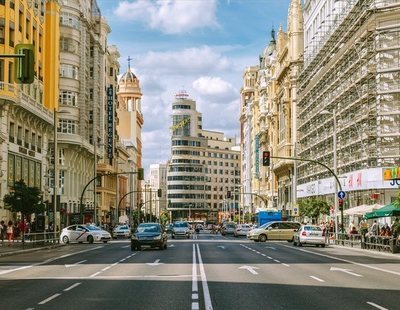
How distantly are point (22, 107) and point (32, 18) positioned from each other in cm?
998

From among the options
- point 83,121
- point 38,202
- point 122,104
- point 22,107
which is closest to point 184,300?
point 38,202

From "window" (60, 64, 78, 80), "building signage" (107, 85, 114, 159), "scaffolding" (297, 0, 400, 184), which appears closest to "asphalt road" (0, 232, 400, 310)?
"scaffolding" (297, 0, 400, 184)

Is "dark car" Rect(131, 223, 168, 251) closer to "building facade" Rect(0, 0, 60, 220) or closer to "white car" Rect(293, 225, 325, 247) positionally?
"white car" Rect(293, 225, 325, 247)

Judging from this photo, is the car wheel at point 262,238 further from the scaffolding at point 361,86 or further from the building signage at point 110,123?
the building signage at point 110,123

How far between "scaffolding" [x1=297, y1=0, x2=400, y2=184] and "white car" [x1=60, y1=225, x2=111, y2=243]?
2267 cm

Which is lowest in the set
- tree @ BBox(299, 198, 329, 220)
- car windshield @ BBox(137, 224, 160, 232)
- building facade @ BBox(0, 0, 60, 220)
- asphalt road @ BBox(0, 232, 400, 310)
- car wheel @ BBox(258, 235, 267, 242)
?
car wheel @ BBox(258, 235, 267, 242)

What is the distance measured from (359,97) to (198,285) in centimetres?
4758

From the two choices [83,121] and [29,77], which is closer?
[29,77]

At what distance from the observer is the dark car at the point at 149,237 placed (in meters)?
40.7

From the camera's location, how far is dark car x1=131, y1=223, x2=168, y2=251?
133 feet

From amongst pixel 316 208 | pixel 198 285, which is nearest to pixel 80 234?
pixel 316 208

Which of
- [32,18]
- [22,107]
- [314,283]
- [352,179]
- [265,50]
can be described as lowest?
[314,283]

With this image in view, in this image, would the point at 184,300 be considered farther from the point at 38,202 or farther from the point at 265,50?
the point at 265,50

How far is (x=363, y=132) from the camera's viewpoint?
62375 millimetres
